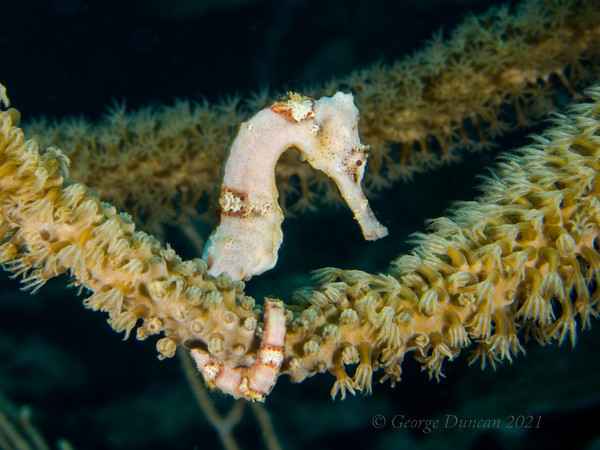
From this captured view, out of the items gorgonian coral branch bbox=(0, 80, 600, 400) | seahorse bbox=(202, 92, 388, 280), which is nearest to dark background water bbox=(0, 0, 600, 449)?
seahorse bbox=(202, 92, 388, 280)

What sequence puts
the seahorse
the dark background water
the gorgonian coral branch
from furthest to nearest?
the dark background water, the seahorse, the gorgonian coral branch

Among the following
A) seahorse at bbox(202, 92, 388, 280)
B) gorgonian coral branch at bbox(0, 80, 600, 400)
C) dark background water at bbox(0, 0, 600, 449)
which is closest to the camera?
gorgonian coral branch at bbox(0, 80, 600, 400)

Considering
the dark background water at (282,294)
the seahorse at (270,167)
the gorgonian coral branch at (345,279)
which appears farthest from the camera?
the dark background water at (282,294)

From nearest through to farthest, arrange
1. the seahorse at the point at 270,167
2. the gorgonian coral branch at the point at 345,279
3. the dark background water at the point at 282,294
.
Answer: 1. the gorgonian coral branch at the point at 345,279
2. the seahorse at the point at 270,167
3. the dark background water at the point at 282,294

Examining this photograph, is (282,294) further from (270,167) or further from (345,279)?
(270,167)

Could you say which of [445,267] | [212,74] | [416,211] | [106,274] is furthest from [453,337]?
[212,74]

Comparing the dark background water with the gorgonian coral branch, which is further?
the dark background water

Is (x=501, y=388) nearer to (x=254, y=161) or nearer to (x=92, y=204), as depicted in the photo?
(x=254, y=161)

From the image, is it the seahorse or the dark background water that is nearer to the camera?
the seahorse

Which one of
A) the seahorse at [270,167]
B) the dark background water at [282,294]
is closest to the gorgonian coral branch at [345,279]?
the seahorse at [270,167]

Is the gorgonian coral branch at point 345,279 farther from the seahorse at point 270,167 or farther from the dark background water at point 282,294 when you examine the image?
the dark background water at point 282,294

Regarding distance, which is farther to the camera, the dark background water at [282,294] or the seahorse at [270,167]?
the dark background water at [282,294]

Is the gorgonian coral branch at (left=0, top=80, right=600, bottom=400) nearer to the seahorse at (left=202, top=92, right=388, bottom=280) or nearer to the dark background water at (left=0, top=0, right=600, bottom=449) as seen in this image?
the seahorse at (left=202, top=92, right=388, bottom=280)
